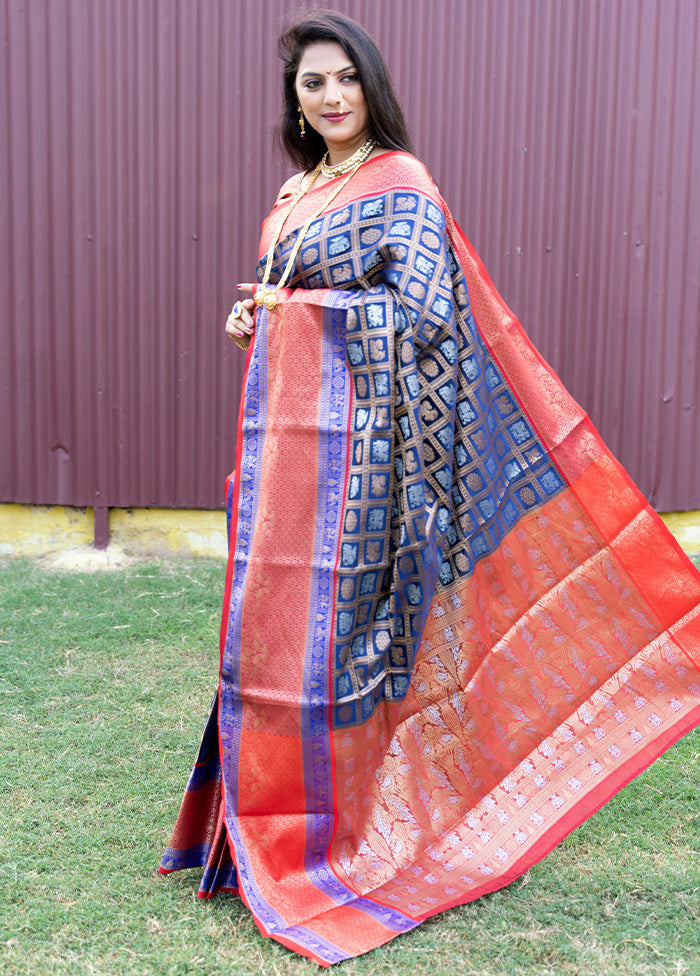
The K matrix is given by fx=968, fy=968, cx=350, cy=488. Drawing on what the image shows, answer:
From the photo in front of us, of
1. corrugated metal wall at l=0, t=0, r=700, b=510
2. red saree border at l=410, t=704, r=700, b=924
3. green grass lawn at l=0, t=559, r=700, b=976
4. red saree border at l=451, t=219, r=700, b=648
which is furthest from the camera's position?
corrugated metal wall at l=0, t=0, r=700, b=510

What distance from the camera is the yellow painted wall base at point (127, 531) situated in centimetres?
510

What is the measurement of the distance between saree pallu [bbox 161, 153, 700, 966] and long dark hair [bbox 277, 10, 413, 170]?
0.09 metres

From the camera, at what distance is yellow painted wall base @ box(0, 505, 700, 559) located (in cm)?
510

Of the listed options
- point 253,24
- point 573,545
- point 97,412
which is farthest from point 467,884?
point 253,24

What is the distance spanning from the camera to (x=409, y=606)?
2.24 meters

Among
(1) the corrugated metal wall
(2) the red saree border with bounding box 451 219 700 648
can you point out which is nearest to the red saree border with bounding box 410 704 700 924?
(2) the red saree border with bounding box 451 219 700 648

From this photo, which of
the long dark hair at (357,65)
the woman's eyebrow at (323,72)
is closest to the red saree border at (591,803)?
→ the long dark hair at (357,65)

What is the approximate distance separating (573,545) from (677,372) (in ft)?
9.53

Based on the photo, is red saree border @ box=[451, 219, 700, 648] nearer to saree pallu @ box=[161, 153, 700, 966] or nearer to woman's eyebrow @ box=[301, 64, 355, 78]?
saree pallu @ box=[161, 153, 700, 966]

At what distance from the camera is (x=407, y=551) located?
7.13ft

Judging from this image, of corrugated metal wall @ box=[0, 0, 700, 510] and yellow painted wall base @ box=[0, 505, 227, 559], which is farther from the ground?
corrugated metal wall @ box=[0, 0, 700, 510]

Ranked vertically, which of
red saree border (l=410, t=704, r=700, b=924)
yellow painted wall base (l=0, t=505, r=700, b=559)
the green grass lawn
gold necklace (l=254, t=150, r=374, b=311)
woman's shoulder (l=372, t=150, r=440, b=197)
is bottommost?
yellow painted wall base (l=0, t=505, r=700, b=559)

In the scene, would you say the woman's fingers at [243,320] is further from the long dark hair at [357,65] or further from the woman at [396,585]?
the long dark hair at [357,65]

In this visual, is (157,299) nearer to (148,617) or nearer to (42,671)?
(148,617)
